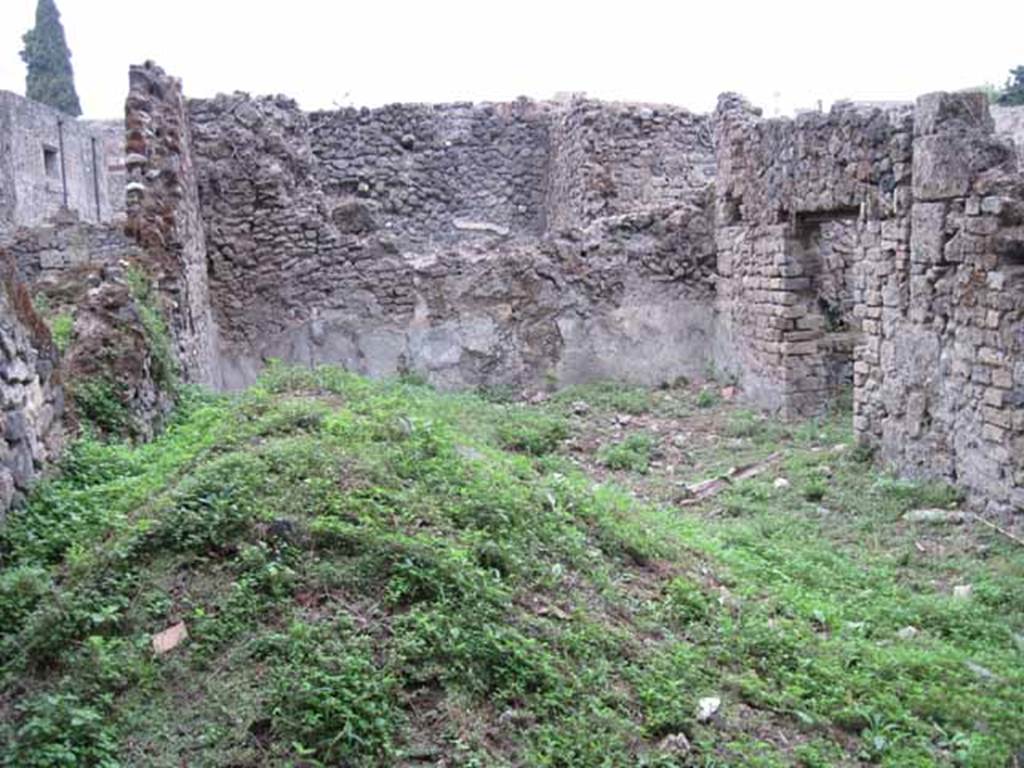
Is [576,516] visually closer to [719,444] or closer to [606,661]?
[606,661]

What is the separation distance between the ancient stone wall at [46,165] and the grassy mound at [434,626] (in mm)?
15229

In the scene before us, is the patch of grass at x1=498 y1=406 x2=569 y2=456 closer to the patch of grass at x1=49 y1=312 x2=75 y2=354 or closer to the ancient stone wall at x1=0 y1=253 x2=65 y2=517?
the patch of grass at x1=49 y1=312 x2=75 y2=354

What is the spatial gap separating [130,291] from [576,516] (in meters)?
4.08

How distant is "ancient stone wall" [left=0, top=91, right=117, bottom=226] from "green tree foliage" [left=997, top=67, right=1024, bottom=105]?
19.2 m

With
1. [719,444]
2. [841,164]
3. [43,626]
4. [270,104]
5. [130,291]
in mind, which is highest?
[270,104]

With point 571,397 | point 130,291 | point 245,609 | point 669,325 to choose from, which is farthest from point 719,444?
point 245,609

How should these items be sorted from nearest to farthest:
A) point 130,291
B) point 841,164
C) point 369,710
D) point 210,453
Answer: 1. point 369,710
2. point 210,453
3. point 130,291
4. point 841,164

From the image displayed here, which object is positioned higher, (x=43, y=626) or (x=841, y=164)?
(x=841, y=164)

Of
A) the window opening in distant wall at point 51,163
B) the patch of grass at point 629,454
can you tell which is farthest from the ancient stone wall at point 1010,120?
the window opening in distant wall at point 51,163

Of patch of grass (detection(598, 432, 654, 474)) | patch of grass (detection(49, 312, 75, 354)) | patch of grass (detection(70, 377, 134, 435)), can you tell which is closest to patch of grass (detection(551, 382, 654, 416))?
patch of grass (detection(598, 432, 654, 474))

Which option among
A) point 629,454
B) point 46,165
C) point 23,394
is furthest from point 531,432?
point 46,165

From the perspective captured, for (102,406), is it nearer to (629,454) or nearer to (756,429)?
(629,454)

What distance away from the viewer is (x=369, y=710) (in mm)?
3215

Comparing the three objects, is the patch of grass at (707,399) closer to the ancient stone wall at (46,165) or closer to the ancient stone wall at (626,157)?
the ancient stone wall at (626,157)
